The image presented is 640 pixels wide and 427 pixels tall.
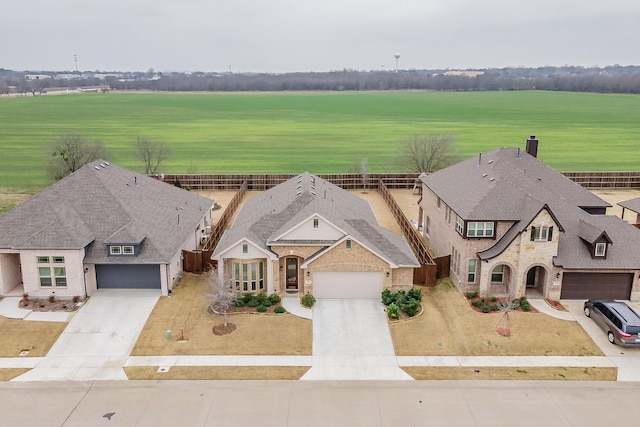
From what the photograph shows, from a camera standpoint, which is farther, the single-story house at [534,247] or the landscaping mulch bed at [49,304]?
the single-story house at [534,247]

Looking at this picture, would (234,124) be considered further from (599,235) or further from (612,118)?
(599,235)

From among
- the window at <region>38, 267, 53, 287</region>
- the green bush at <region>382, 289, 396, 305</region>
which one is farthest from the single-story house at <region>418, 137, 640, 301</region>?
the window at <region>38, 267, 53, 287</region>

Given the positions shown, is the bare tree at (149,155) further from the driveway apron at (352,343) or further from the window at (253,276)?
the driveway apron at (352,343)

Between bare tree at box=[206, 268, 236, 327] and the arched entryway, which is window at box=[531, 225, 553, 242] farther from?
bare tree at box=[206, 268, 236, 327]

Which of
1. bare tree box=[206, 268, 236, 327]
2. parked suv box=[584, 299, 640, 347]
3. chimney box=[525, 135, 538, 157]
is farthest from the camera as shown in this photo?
chimney box=[525, 135, 538, 157]

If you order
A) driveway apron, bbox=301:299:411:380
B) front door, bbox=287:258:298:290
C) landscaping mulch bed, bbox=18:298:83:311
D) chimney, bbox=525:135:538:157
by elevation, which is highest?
chimney, bbox=525:135:538:157

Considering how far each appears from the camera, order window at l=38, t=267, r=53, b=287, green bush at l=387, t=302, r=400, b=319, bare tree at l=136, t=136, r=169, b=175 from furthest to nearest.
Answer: bare tree at l=136, t=136, r=169, b=175
window at l=38, t=267, r=53, b=287
green bush at l=387, t=302, r=400, b=319

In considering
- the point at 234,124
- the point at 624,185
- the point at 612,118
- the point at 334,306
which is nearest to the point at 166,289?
the point at 334,306
